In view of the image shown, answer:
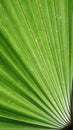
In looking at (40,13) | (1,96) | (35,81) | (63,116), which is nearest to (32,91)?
(35,81)

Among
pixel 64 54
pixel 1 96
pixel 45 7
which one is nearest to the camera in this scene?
pixel 45 7

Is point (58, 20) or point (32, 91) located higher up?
point (58, 20)

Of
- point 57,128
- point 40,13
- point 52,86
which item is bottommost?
point 57,128

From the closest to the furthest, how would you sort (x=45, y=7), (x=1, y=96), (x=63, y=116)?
(x=45, y=7)
(x=1, y=96)
(x=63, y=116)

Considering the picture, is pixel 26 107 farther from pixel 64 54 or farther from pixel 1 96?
pixel 64 54

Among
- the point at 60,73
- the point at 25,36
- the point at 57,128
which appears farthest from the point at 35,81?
the point at 57,128

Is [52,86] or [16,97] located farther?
[52,86]
